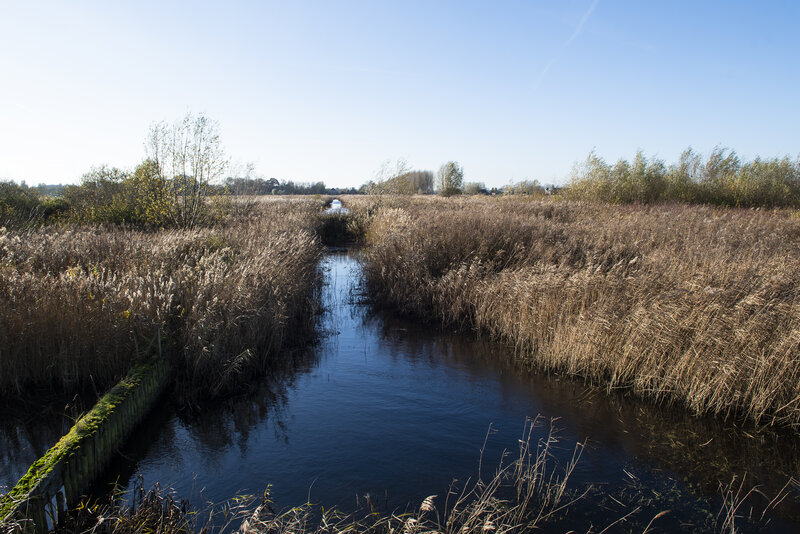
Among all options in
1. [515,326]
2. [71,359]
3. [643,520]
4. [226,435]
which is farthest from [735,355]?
[71,359]

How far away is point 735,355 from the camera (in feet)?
19.3

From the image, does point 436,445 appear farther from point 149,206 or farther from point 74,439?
point 149,206

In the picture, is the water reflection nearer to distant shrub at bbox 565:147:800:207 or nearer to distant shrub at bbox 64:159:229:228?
distant shrub at bbox 64:159:229:228

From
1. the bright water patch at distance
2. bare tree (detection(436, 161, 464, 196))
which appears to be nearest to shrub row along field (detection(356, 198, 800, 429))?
the bright water patch at distance

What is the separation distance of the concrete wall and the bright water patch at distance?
29 cm

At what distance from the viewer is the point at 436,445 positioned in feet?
17.8

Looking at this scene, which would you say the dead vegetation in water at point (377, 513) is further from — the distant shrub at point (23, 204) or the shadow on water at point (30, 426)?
the distant shrub at point (23, 204)

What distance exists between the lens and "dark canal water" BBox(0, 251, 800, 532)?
4477 millimetres

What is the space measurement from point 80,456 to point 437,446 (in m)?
3.66

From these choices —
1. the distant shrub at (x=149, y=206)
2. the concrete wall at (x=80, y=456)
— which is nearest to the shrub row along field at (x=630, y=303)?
the concrete wall at (x=80, y=456)

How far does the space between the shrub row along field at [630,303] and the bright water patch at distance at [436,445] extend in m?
0.50

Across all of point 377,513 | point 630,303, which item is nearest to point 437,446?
point 377,513

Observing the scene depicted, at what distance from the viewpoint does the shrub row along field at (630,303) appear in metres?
5.96

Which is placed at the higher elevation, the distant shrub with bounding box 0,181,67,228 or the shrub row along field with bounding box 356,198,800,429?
the distant shrub with bounding box 0,181,67,228
